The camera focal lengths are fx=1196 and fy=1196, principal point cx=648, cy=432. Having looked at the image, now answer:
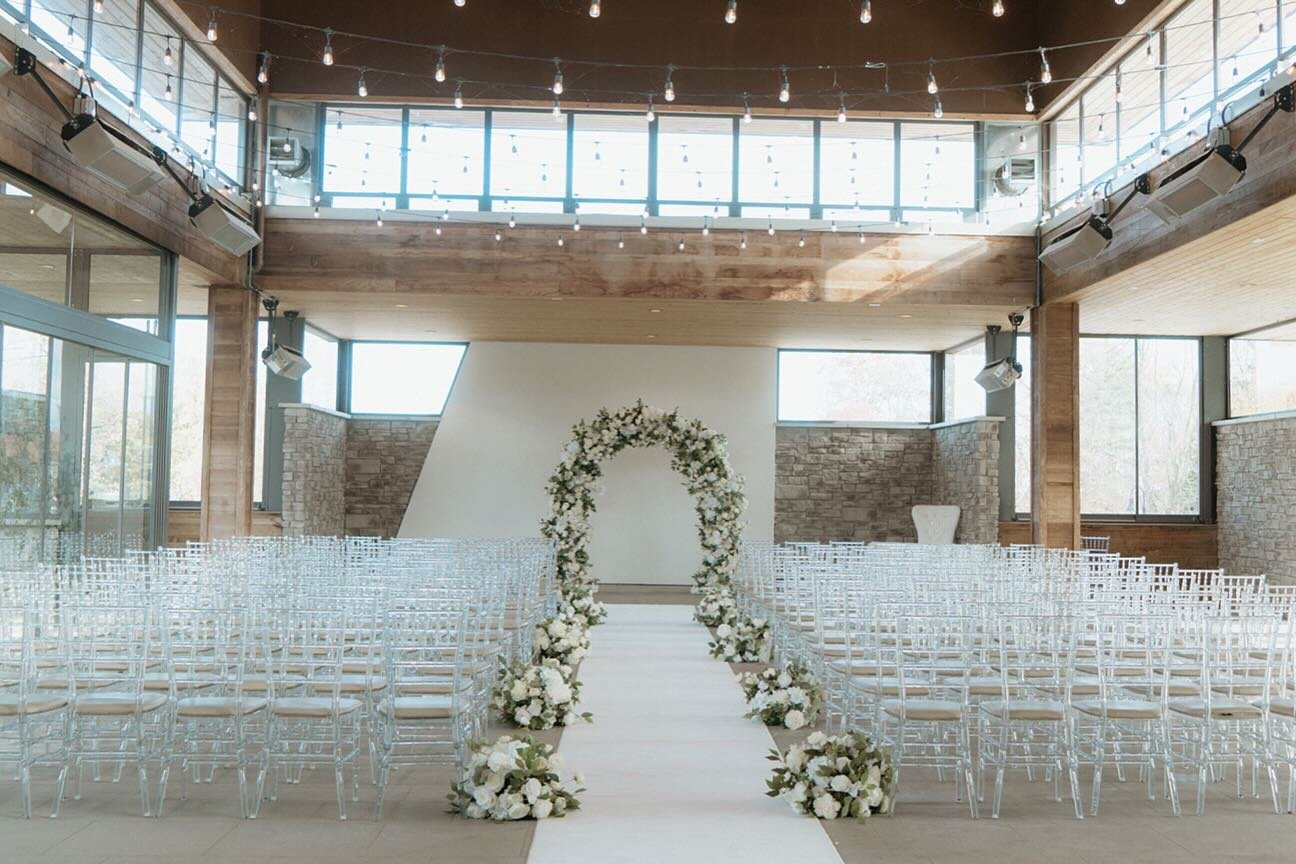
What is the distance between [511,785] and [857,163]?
10.8 m

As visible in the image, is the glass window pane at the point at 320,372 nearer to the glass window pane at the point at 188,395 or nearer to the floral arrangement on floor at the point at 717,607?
the glass window pane at the point at 188,395

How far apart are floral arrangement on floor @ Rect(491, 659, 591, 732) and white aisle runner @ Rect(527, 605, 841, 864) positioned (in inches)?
5.6

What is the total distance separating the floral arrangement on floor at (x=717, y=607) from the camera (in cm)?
1085

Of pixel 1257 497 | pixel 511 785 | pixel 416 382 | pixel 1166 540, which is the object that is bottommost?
pixel 511 785

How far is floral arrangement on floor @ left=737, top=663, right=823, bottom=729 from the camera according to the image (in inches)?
269

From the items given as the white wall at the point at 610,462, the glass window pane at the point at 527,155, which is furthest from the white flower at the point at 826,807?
the white wall at the point at 610,462

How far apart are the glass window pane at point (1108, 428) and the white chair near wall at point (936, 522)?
2647 millimetres

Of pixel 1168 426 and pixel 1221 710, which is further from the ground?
pixel 1168 426

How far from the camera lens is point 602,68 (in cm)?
1398

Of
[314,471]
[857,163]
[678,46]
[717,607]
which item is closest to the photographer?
[717,607]

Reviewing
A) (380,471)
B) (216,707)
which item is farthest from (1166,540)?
(216,707)

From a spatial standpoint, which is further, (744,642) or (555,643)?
(744,642)

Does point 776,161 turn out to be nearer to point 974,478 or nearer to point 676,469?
point 676,469

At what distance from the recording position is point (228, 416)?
44.6ft
